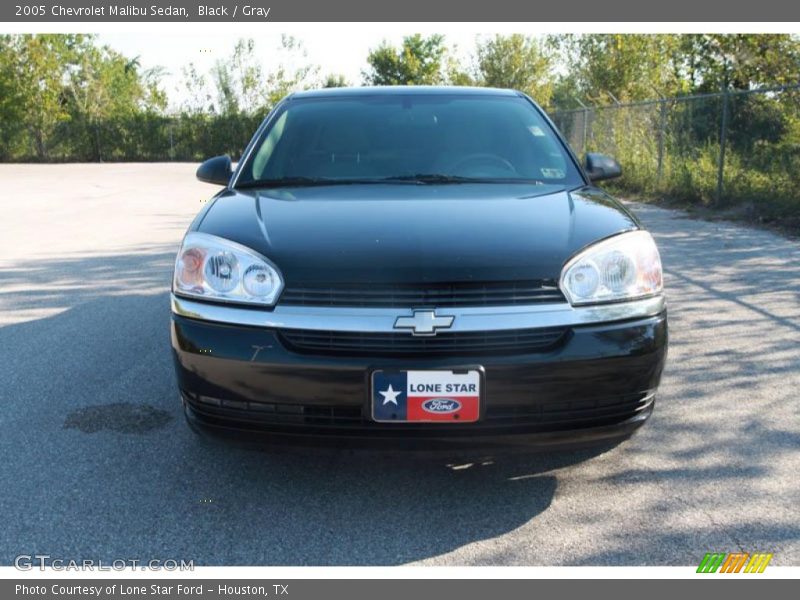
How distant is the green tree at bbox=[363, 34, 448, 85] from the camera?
49219 millimetres

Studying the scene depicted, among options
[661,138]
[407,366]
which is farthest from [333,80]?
[407,366]

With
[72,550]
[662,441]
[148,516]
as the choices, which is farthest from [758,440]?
[72,550]

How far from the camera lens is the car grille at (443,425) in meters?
2.66

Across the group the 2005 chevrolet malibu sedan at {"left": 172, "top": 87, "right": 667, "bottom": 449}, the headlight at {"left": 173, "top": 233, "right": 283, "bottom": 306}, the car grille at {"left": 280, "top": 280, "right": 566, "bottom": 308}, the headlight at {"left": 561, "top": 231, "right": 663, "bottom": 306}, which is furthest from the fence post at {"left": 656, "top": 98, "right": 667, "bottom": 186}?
the headlight at {"left": 173, "top": 233, "right": 283, "bottom": 306}

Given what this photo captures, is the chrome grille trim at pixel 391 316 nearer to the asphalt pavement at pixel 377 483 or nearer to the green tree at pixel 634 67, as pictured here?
the asphalt pavement at pixel 377 483

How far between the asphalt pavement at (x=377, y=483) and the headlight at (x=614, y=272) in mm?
757

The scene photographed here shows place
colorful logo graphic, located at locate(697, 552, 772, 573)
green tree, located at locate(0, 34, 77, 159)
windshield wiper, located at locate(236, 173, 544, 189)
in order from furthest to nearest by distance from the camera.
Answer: green tree, located at locate(0, 34, 77, 159)
windshield wiper, located at locate(236, 173, 544, 189)
colorful logo graphic, located at locate(697, 552, 772, 573)

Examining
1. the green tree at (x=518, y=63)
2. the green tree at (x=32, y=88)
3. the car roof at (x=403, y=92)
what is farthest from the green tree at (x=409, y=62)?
the car roof at (x=403, y=92)

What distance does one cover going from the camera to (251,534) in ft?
8.95

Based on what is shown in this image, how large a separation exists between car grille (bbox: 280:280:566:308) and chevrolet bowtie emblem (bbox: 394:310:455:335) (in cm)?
5

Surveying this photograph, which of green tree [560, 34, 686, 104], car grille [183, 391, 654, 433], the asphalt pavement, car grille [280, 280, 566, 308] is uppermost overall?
green tree [560, 34, 686, 104]

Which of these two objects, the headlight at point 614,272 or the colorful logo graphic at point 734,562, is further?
the headlight at point 614,272

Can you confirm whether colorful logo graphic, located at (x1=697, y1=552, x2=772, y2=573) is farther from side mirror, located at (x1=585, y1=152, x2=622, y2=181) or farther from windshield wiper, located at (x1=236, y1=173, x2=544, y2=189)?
side mirror, located at (x1=585, y1=152, x2=622, y2=181)
